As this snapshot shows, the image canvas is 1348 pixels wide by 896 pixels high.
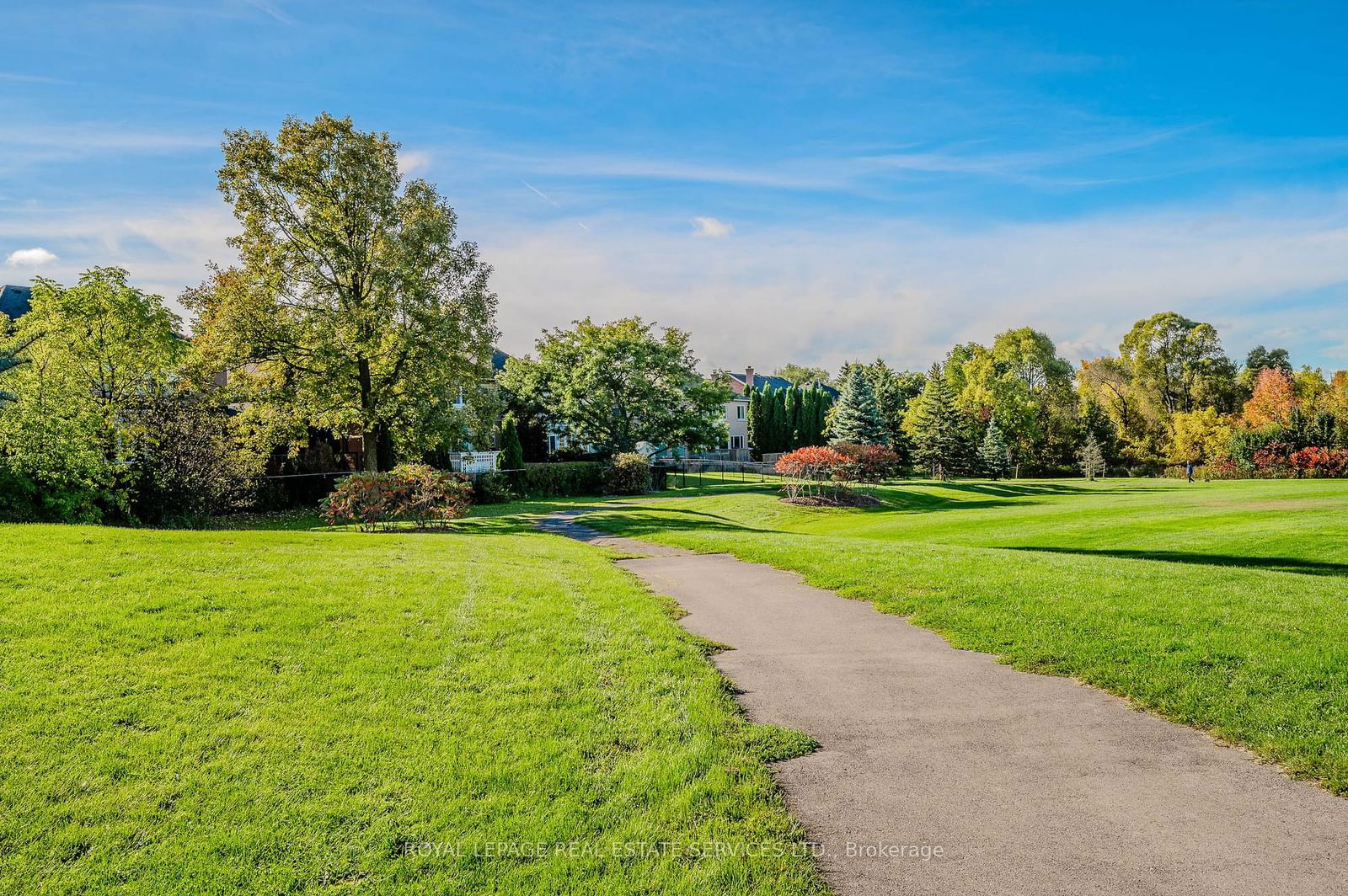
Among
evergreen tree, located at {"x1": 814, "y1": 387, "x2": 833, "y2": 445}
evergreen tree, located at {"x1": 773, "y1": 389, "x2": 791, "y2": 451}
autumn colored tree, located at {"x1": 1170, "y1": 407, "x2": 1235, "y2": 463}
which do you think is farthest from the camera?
evergreen tree, located at {"x1": 814, "y1": 387, "x2": 833, "y2": 445}

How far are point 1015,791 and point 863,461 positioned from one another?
30.9 metres

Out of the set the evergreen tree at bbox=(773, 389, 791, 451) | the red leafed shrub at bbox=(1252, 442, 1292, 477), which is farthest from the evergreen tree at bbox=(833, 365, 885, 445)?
the red leafed shrub at bbox=(1252, 442, 1292, 477)

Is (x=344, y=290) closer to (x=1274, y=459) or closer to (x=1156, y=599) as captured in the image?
(x=1156, y=599)

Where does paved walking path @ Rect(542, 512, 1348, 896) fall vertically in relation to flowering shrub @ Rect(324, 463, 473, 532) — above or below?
below

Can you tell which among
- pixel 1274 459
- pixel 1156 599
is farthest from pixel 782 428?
pixel 1156 599

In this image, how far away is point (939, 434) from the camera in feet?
157

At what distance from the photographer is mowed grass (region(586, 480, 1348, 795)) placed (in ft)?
16.8

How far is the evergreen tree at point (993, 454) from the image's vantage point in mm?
50219

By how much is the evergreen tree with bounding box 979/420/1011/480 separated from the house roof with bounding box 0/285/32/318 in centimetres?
5244

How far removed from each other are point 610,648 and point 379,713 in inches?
84.6

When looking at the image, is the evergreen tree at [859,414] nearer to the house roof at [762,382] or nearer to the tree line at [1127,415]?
the tree line at [1127,415]

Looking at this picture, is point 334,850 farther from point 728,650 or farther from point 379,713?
point 728,650

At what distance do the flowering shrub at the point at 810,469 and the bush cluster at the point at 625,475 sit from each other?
23.5ft

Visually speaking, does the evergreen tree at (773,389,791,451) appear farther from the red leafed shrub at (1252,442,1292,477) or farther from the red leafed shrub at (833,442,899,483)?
the red leafed shrub at (1252,442,1292,477)
